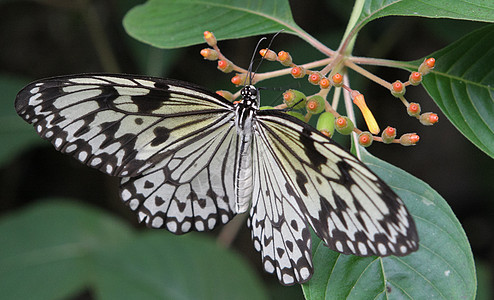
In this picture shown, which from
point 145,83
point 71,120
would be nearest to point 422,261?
point 145,83

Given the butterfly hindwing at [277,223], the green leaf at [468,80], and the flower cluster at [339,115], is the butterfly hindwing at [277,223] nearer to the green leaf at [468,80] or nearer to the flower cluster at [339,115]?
the flower cluster at [339,115]

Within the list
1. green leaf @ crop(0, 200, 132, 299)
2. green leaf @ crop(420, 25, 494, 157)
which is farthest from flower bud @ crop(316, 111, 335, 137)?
green leaf @ crop(0, 200, 132, 299)

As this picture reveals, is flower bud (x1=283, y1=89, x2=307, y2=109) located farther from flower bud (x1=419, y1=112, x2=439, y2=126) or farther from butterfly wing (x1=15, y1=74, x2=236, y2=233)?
flower bud (x1=419, y1=112, x2=439, y2=126)

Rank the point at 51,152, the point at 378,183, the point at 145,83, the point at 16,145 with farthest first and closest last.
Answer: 1. the point at 51,152
2. the point at 16,145
3. the point at 145,83
4. the point at 378,183

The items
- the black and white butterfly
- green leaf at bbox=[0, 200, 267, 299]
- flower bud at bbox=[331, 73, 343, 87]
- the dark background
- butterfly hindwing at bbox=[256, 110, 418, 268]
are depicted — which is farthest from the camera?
the dark background

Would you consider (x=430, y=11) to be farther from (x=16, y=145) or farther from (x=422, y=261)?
(x=16, y=145)
